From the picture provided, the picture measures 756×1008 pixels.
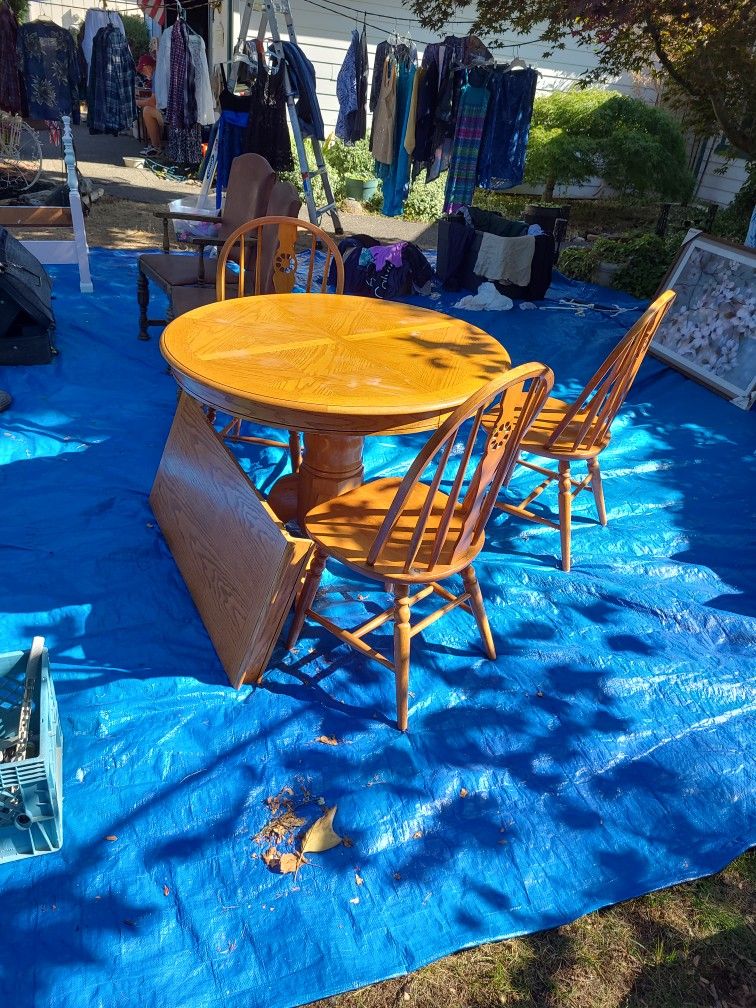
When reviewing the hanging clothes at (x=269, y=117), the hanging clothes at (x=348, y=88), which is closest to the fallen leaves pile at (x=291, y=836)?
the hanging clothes at (x=269, y=117)

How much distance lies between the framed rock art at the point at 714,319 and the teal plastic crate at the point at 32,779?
13.1 feet

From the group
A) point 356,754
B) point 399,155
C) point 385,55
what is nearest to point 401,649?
point 356,754

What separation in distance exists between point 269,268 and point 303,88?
9.68 ft

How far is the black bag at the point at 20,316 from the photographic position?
367 centimetres

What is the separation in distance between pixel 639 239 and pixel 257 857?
22.1ft

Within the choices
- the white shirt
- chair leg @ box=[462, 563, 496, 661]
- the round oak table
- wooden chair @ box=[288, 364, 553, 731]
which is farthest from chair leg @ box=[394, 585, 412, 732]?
the white shirt

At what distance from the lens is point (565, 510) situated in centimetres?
265

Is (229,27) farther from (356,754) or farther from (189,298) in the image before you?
(356,754)

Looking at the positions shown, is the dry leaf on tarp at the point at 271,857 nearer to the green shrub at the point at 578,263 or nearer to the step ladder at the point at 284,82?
the step ladder at the point at 284,82

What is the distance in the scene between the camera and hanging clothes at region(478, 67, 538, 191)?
5945mm

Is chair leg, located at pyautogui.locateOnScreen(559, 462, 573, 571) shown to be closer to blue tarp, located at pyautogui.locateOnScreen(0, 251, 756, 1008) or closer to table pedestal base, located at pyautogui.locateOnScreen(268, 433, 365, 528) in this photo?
blue tarp, located at pyautogui.locateOnScreen(0, 251, 756, 1008)

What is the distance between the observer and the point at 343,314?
8.59 ft

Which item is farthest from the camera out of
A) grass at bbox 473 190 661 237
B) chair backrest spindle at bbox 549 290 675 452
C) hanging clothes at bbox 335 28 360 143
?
grass at bbox 473 190 661 237

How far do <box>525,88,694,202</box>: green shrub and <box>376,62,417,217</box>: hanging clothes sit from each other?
118 inches
